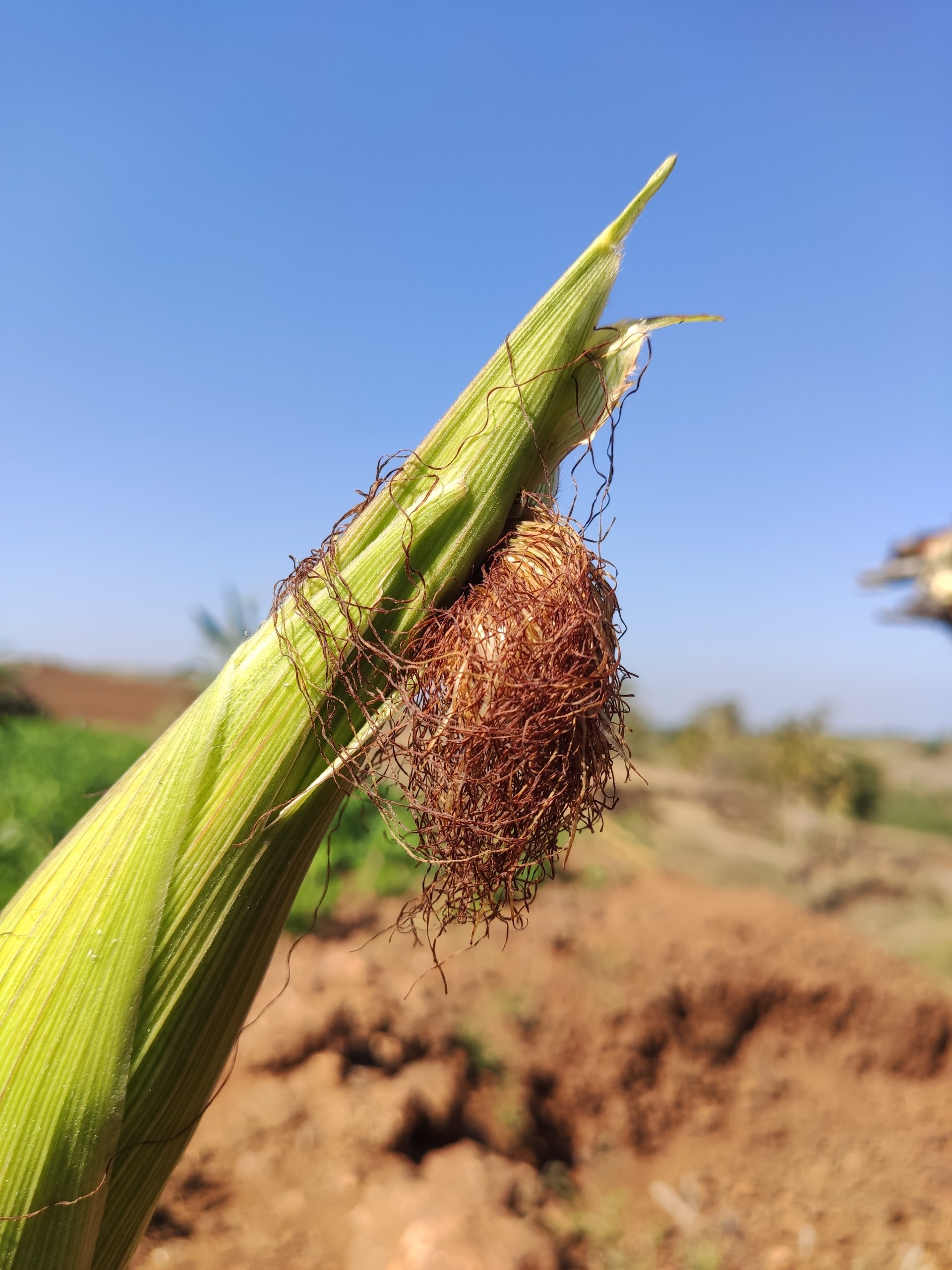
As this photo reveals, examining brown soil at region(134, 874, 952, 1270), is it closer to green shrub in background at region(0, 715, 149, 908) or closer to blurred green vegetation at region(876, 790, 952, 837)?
green shrub in background at region(0, 715, 149, 908)

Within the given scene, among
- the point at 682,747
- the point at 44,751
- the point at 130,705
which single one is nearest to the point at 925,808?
the point at 682,747

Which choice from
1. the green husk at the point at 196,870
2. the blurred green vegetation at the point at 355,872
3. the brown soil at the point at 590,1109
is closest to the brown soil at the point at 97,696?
the blurred green vegetation at the point at 355,872

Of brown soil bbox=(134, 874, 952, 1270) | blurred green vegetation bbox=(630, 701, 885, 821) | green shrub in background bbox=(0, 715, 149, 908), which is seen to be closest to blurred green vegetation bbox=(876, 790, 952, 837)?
blurred green vegetation bbox=(630, 701, 885, 821)

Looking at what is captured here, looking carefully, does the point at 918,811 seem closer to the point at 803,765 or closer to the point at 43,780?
the point at 803,765

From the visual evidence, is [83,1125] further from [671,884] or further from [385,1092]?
[671,884]

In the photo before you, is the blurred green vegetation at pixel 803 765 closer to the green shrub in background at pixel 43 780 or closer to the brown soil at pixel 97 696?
the green shrub in background at pixel 43 780
